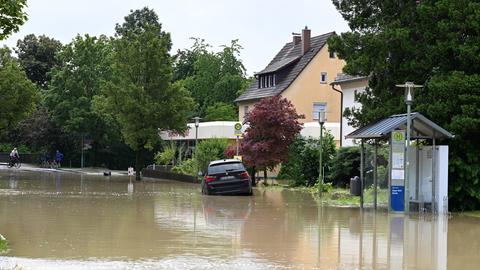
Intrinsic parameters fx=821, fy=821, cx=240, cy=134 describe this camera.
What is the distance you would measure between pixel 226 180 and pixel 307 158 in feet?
29.1

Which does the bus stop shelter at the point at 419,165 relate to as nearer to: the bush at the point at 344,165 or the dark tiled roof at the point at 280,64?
the bush at the point at 344,165

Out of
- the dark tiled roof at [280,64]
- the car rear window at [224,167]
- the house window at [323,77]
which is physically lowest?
the car rear window at [224,167]

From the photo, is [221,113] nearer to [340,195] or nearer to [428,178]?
[340,195]

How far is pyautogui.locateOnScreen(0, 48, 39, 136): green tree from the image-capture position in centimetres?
5453

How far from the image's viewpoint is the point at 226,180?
1286 inches

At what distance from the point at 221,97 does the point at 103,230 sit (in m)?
72.3

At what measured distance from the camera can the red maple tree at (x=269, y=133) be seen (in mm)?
41438

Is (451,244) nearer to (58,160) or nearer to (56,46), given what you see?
(58,160)

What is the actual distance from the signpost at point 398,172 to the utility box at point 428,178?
0.67 metres

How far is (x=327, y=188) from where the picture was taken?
36500 mm

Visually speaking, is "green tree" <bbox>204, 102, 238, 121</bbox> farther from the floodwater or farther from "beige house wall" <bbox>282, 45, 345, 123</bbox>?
the floodwater

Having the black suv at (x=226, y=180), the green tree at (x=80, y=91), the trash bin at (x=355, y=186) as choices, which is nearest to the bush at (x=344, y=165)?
the black suv at (x=226, y=180)

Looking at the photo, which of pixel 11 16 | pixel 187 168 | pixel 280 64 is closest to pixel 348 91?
pixel 187 168

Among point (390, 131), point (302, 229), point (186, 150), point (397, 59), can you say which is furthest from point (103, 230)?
point (186, 150)
